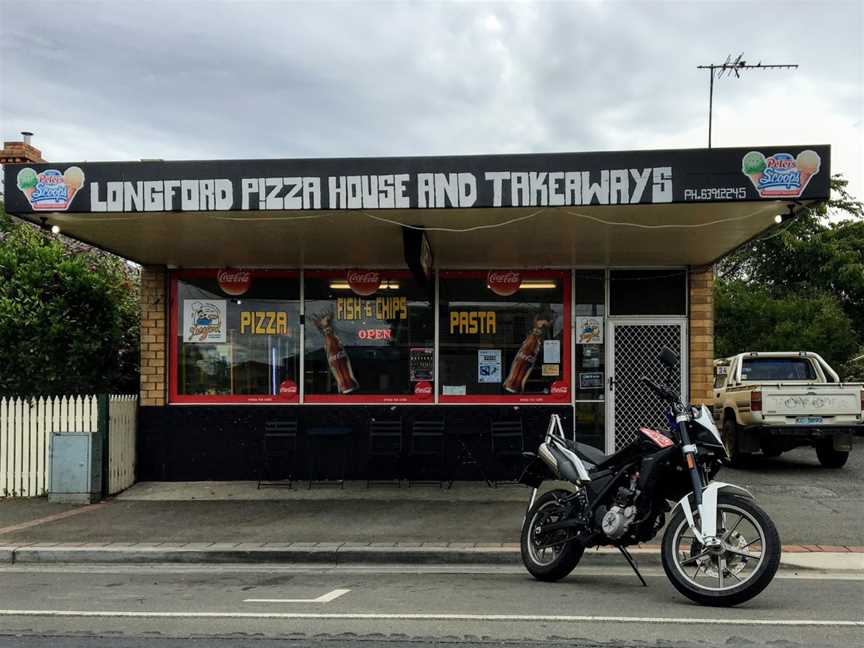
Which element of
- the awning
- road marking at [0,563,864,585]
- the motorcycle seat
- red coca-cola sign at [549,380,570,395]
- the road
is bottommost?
road marking at [0,563,864,585]

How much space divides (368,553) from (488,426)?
3.94m

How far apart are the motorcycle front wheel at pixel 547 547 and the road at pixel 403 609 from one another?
14cm

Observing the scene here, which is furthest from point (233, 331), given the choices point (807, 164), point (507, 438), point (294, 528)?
point (807, 164)

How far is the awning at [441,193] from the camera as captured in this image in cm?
798

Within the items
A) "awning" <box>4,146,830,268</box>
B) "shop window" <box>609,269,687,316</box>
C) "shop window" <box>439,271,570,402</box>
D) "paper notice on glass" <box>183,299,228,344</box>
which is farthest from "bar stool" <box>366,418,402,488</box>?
"shop window" <box>609,269,687,316</box>

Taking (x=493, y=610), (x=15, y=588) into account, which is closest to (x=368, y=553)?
(x=493, y=610)

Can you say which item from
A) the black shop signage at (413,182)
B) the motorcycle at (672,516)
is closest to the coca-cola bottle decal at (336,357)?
the black shop signage at (413,182)

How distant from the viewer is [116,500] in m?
10.9

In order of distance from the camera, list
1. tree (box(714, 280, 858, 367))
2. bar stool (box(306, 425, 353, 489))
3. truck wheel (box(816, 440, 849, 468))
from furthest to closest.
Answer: tree (box(714, 280, 858, 367)), truck wheel (box(816, 440, 849, 468)), bar stool (box(306, 425, 353, 489))

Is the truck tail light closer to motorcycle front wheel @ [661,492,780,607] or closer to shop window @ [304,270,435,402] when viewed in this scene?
shop window @ [304,270,435,402]

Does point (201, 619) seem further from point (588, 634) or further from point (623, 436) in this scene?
point (623, 436)

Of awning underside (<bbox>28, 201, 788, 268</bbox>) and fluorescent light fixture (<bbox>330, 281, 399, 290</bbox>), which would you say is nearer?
awning underside (<bbox>28, 201, 788, 268</bbox>)

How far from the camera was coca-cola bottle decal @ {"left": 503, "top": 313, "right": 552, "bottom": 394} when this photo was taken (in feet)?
38.9

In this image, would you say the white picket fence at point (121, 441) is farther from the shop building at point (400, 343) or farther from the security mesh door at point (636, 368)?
the security mesh door at point (636, 368)
